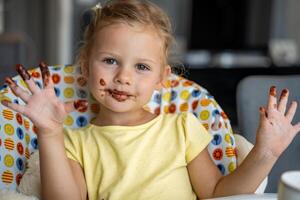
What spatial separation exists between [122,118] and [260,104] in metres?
0.50

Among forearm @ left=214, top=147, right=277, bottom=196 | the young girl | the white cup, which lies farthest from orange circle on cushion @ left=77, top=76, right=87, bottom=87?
the white cup

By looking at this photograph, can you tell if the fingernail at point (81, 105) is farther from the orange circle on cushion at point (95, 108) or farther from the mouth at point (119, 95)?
the mouth at point (119, 95)

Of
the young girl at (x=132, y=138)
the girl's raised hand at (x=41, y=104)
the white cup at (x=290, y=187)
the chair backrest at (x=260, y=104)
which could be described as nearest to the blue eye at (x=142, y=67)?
the young girl at (x=132, y=138)

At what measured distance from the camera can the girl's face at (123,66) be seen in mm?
1317

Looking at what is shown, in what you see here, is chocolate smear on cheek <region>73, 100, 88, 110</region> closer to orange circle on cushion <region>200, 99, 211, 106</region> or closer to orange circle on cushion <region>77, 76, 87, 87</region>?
orange circle on cushion <region>77, 76, 87, 87</region>

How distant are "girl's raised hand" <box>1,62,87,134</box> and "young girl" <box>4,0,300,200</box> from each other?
4.6 inches

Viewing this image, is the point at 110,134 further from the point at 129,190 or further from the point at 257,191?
the point at 257,191

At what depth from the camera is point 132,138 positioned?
55.5 inches

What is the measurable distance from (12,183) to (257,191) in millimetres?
570

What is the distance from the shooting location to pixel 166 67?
1459 millimetres

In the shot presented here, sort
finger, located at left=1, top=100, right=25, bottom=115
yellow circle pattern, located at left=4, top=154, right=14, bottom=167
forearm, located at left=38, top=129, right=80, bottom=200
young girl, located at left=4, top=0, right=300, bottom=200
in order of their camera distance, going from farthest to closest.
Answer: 1. yellow circle pattern, located at left=4, top=154, right=14, bottom=167
2. young girl, located at left=4, top=0, right=300, bottom=200
3. forearm, located at left=38, top=129, right=80, bottom=200
4. finger, located at left=1, top=100, right=25, bottom=115

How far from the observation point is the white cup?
2.56 ft

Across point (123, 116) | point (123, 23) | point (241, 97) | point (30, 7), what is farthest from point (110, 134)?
point (30, 7)

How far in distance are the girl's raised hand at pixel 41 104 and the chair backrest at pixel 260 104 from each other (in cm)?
74
